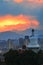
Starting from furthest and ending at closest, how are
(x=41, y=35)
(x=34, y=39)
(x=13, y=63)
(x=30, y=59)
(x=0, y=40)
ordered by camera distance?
(x=0, y=40)
(x=41, y=35)
(x=34, y=39)
(x=30, y=59)
(x=13, y=63)

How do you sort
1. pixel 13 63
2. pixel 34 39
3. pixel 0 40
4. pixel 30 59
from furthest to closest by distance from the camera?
pixel 0 40 < pixel 34 39 < pixel 30 59 < pixel 13 63

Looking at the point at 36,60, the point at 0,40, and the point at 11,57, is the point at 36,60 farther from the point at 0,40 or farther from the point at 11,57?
Result: the point at 0,40

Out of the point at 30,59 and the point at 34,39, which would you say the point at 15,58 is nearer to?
the point at 30,59

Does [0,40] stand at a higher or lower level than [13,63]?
A: higher

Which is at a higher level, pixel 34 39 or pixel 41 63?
pixel 34 39

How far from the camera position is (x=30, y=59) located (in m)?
43.0

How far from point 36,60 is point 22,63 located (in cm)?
206

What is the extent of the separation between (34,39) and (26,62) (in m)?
37.7

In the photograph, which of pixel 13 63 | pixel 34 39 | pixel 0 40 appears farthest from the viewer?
pixel 0 40

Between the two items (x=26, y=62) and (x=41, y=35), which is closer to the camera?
(x=26, y=62)

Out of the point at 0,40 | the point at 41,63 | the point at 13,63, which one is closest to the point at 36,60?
the point at 41,63

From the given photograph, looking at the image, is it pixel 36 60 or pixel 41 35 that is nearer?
pixel 36 60

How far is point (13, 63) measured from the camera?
1590 inches

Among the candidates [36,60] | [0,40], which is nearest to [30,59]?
[36,60]
